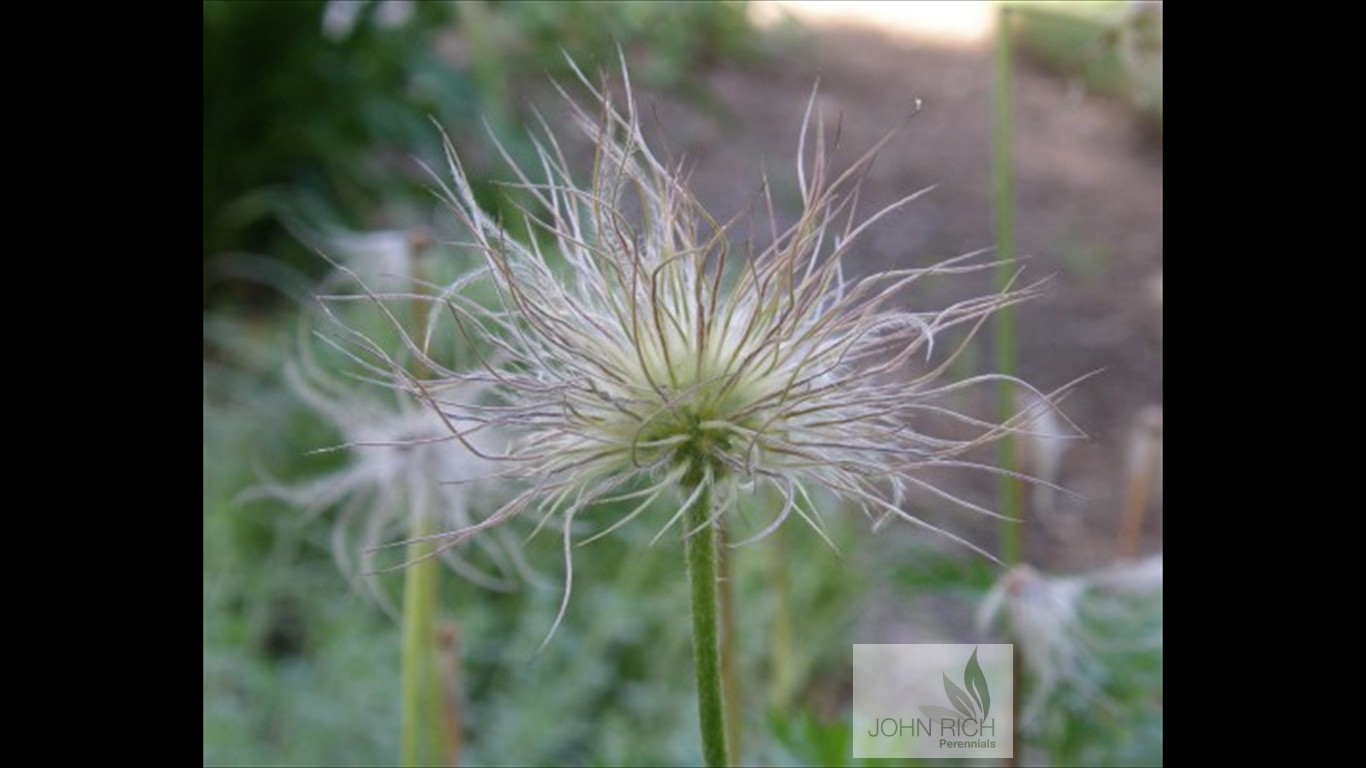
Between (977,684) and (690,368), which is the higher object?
(690,368)

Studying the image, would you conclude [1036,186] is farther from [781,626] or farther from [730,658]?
[730,658]

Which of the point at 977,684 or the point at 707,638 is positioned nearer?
the point at 707,638

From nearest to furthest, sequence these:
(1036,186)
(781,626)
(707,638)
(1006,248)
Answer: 1. (707,638)
2. (1006,248)
3. (781,626)
4. (1036,186)

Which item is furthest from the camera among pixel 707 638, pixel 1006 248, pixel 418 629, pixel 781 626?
pixel 781 626

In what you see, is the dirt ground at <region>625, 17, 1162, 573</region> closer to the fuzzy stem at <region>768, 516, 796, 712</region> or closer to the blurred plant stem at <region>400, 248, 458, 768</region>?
the fuzzy stem at <region>768, 516, 796, 712</region>

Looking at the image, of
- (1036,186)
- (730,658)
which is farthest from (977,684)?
(1036,186)

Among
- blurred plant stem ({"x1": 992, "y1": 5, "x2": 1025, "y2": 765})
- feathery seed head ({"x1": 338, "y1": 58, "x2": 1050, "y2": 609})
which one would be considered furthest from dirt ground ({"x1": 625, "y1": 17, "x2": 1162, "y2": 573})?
feathery seed head ({"x1": 338, "y1": 58, "x2": 1050, "y2": 609})

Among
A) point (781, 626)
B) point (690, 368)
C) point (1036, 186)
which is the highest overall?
point (1036, 186)
